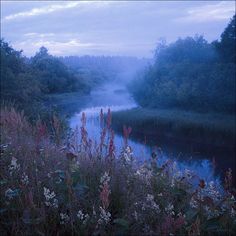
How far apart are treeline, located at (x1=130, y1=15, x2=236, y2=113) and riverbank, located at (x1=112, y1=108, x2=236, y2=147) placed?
2.76 m

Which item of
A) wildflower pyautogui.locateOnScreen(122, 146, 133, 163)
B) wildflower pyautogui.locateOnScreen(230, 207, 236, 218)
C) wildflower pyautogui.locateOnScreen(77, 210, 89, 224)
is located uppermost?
wildflower pyautogui.locateOnScreen(122, 146, 133, 163)

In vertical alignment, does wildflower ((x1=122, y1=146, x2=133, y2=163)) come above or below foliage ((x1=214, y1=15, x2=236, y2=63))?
below

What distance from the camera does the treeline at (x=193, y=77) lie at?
34.6 meters

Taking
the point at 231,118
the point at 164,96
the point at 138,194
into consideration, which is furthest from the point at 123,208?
the point at 164,96

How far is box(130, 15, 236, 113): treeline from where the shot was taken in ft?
114

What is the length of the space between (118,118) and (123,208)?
28.5m

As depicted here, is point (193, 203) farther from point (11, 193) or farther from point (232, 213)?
point (11, 193)

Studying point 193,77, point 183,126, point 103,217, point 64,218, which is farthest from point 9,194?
point 193,77

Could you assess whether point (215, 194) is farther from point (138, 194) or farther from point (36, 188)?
point (36, 188)

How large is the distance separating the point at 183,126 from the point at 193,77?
44.3 ft

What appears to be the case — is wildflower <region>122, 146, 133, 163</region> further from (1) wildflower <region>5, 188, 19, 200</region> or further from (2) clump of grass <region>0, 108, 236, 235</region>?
(1) wildflower <region>5, 188, 19, 200</region>

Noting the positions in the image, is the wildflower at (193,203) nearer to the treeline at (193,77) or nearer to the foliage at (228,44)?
the treeline at (193,77)

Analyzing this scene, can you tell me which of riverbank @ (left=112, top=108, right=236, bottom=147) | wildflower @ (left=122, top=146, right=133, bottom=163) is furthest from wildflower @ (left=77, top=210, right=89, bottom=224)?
riverbank @ (left=112, top=108, right=236, bottom=147)

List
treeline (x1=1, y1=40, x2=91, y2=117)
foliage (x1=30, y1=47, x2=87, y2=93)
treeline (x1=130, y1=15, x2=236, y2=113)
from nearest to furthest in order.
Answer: treeline (x1=1, y1=40, x2=91, y2=117) → treeline (x1=130, y1=15, x2=236, y2=113) → foliage (x1=30, y1=47, x2=87, y2=93)
